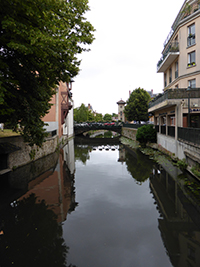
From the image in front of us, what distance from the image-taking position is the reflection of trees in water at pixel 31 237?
15.9ft

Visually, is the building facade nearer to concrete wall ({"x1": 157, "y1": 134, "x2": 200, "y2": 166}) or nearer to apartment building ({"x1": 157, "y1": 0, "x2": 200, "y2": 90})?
concrete wall ({"x1": 157, "y1": 134, "x2": 200, "y2": 166})

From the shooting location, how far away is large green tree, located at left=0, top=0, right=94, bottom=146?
285 inches

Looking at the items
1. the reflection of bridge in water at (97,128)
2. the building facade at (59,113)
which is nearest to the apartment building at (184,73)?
the building facade at (59,113)

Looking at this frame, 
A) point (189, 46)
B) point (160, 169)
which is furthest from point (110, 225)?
point (189, 46)

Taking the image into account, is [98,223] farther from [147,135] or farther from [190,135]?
[147,135]

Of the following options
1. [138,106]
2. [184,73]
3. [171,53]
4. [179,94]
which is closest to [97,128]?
[138,106]

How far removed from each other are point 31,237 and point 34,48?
7.38 m

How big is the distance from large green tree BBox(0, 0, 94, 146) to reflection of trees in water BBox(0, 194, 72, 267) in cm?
404

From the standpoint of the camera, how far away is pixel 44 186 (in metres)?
10.7

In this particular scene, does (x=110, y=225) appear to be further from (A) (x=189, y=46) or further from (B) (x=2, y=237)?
(A) (x=189, y=46)

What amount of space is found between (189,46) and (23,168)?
2039cm

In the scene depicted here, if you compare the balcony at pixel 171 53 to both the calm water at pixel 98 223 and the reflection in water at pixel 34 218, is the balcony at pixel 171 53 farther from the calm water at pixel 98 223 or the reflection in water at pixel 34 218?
the reflection in water at pixel 34 218

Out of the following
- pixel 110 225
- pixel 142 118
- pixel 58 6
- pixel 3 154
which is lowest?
pixel 110 225

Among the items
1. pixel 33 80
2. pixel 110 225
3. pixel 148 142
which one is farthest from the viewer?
pixel 148 142
